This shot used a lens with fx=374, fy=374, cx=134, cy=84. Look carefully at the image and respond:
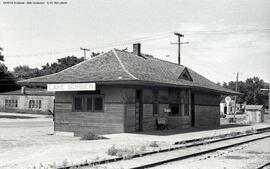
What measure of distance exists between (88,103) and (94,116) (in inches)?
35.5

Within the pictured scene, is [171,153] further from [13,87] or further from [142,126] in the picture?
[13,87]

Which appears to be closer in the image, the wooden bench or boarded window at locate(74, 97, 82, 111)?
boarded window at locate(74, 97, 82, 111)

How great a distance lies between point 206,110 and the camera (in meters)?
31.3

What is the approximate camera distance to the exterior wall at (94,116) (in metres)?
20.7

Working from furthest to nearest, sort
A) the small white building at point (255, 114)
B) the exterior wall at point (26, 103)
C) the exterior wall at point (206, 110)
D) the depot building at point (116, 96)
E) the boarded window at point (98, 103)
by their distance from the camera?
the exterior wall at point (26, 103), the small white building at point (255, 114), the exterior wall at point (206, 110), the boarded window at point (98, 103), the depot building at point (116, 96)

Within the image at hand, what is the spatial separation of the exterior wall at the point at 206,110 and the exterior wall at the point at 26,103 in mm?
29929

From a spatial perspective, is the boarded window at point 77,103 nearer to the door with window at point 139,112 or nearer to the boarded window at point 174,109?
the door with window at point 139,112

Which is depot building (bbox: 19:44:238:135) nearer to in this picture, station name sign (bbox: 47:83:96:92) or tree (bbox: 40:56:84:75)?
station name sign (bbox: 47:83:96:92)

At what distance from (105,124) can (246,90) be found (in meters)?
112

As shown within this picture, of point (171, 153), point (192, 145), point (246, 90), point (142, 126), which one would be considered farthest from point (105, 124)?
point (246, 90)

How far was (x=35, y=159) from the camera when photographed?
1102cm

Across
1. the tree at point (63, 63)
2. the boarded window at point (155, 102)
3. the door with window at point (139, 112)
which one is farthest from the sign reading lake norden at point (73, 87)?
the tree at point (63, 63)

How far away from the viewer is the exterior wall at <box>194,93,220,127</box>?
96.7 ft

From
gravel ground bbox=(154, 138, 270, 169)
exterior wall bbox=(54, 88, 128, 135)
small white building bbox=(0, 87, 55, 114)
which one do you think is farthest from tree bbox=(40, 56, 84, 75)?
gravel ground bbox=(154, 138, 270, 169)
